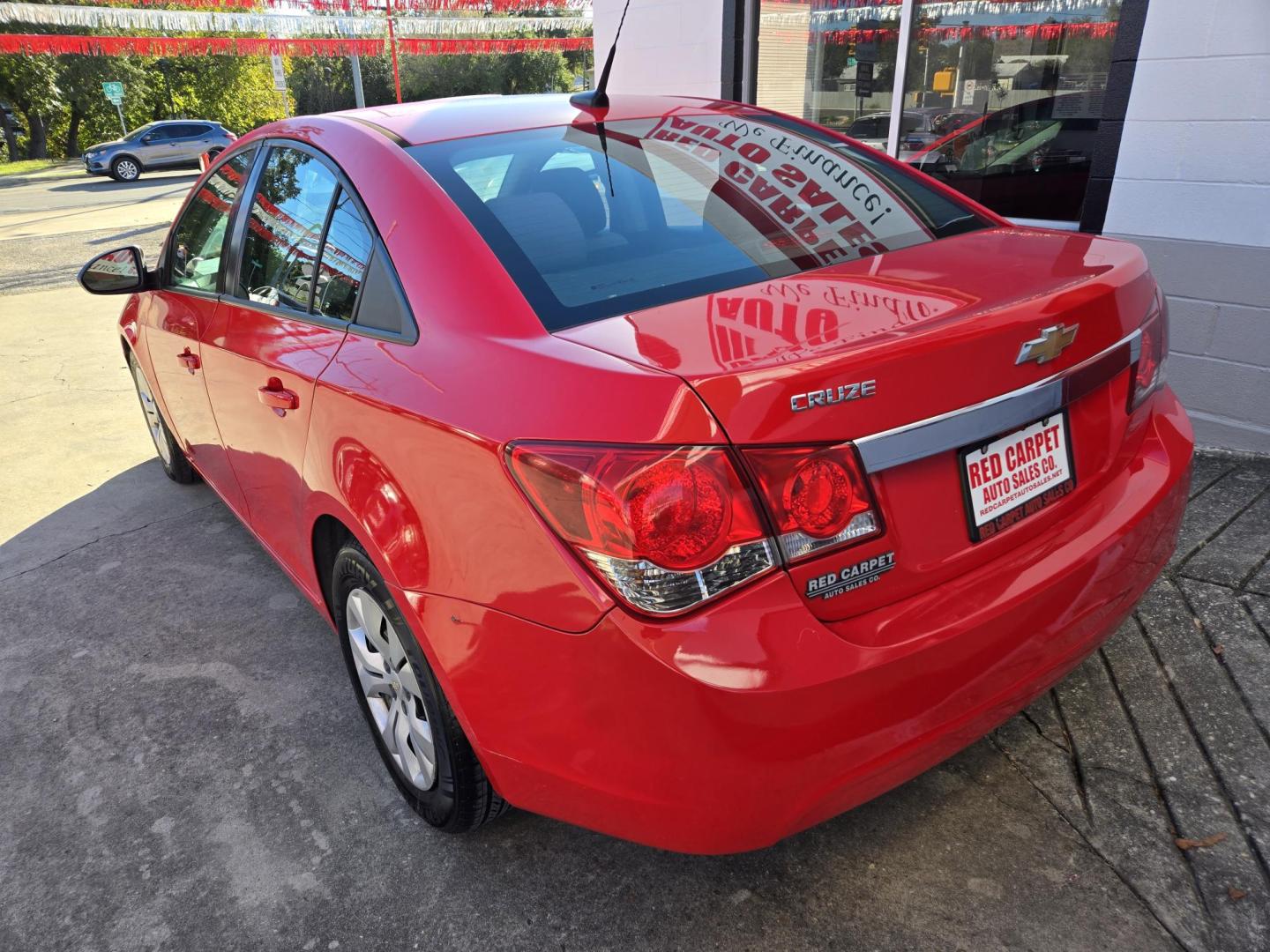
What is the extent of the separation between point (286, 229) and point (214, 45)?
117 ft

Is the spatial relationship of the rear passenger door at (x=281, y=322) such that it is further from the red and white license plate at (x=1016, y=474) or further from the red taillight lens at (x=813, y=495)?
the red and white license plate at (x=1016, y=474)

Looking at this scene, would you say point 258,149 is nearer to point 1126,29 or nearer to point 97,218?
point 1126,29

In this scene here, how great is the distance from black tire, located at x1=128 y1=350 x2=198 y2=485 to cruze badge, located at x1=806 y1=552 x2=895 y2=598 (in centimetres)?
359

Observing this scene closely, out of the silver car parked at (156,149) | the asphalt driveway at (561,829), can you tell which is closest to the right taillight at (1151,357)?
the asphalt driveway at (561,829)

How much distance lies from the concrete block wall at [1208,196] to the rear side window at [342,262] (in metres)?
3.67

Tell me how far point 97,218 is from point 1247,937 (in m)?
19.1

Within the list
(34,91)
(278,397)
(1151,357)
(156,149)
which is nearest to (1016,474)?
(1151,357)

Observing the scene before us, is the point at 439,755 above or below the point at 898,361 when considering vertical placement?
below

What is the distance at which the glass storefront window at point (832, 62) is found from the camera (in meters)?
5.84

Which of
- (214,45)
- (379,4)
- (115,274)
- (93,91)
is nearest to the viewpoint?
(115,274)

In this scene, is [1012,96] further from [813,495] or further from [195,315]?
[813,495]

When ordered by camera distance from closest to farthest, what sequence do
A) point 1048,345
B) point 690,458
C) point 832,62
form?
point 690,458 → point 1048,345 → point 832,62

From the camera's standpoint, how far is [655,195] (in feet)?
7.45

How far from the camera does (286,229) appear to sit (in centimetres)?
263
